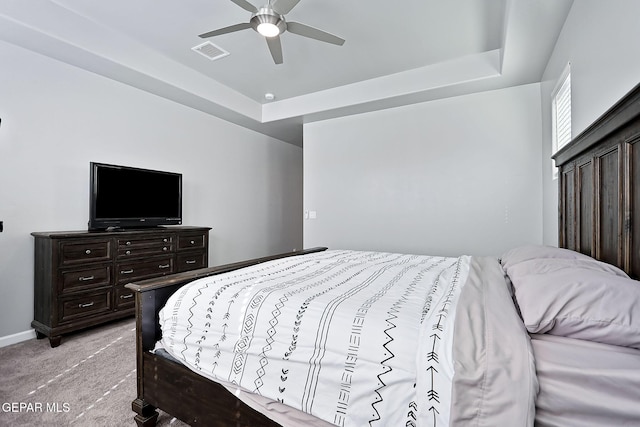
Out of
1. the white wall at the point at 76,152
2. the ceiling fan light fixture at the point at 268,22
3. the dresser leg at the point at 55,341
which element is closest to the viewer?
the ceiling fan light fixture at the point at 268,22

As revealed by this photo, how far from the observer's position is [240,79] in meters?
3.85

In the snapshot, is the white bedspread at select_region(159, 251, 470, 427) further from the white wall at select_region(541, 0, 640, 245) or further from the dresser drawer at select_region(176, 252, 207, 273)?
the dresser drawer at select_region(176, 252, 207, 273)

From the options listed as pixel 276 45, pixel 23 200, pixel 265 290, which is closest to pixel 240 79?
pixel 276 45

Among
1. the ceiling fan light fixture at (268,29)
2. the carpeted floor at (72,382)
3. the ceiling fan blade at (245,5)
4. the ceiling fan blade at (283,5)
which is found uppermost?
the ceiling fan blade at (283,5)

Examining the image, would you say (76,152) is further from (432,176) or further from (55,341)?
(432,176)

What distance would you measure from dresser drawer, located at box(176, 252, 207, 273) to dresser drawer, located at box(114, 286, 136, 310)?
0.59m

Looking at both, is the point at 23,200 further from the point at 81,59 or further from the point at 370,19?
the point at 370,19

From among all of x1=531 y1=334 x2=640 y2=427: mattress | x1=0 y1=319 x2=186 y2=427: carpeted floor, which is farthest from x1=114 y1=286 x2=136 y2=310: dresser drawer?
x1=531 y1=334 x2=640 y2=427: mattress

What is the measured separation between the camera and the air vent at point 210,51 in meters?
3.08

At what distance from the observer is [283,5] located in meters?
2.10

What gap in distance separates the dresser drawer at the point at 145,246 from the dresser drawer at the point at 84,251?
120mm

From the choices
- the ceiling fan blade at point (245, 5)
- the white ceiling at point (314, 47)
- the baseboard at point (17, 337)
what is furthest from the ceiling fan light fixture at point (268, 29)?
the baseboard at point (17, 337)

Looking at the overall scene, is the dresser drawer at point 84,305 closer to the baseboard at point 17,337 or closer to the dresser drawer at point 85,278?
the dresser drawer at point 85,278

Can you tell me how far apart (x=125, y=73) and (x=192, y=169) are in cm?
136
